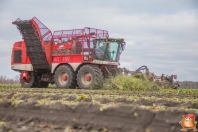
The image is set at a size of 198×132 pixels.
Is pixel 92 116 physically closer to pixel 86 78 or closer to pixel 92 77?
pixel 92 77

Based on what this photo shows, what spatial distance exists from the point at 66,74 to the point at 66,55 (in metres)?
0.81

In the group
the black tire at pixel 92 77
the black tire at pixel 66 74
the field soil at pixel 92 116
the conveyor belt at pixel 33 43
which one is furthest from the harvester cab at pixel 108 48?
the field soil at pixel 92 116

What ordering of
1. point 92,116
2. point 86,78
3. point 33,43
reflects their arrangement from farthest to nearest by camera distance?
point 33,43 < point 86,78 < point 92,116

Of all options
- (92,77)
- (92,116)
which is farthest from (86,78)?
(92,116)

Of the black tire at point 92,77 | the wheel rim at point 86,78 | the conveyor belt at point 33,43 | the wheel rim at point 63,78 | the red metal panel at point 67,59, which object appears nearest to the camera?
the black tire at point 92,77

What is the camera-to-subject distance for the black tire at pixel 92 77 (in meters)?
13.0

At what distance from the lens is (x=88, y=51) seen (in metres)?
13.8

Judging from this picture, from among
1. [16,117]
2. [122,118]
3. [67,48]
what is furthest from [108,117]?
[67,48]

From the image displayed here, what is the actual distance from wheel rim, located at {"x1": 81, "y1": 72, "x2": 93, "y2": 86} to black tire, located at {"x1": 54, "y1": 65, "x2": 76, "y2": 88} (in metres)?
0.58

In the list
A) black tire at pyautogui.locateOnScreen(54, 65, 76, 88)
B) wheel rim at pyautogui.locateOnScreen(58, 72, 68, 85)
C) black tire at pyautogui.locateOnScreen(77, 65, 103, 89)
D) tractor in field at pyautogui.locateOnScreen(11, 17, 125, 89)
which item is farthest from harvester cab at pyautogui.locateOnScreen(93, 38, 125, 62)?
wheel rim at pyautogui.locateOnScreen(58, 72, 68, 85)

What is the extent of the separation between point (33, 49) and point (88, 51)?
3.28 m

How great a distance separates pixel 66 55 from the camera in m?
14.5

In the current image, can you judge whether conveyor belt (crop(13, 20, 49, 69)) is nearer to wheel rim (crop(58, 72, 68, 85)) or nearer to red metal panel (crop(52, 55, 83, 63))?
red metal panel (crop(52, 55, 83, 63))

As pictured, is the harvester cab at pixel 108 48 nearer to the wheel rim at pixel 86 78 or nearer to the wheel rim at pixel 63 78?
the wheel rim at pixel 86 78
